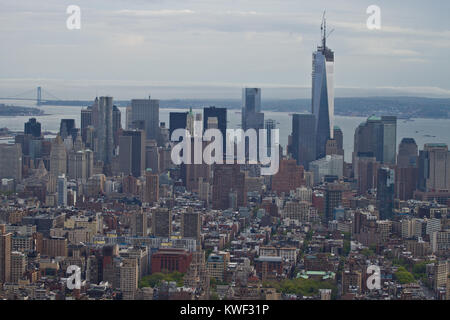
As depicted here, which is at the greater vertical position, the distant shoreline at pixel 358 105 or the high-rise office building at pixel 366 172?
the distant shoreline at pixel 358 105

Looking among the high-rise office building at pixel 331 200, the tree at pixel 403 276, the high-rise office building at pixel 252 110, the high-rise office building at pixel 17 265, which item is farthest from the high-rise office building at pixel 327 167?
the high-rise office building at pixel 17 265

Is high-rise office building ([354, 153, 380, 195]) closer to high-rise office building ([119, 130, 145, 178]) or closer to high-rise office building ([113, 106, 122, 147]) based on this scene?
high-rise office building ([119, 130, 145, 178])

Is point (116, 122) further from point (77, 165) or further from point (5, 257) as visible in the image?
point (5, 257)

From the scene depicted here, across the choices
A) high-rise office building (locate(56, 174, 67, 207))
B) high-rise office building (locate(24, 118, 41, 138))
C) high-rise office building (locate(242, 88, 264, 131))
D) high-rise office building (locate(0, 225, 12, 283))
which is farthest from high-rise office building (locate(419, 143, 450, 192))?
high-rise office building (locate(0, 225, 12, 283))

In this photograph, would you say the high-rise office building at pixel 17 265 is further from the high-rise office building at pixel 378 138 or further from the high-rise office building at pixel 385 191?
the high-rise office building at pixel 378 138

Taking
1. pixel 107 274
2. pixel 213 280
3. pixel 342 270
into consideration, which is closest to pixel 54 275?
pixel 107 274
